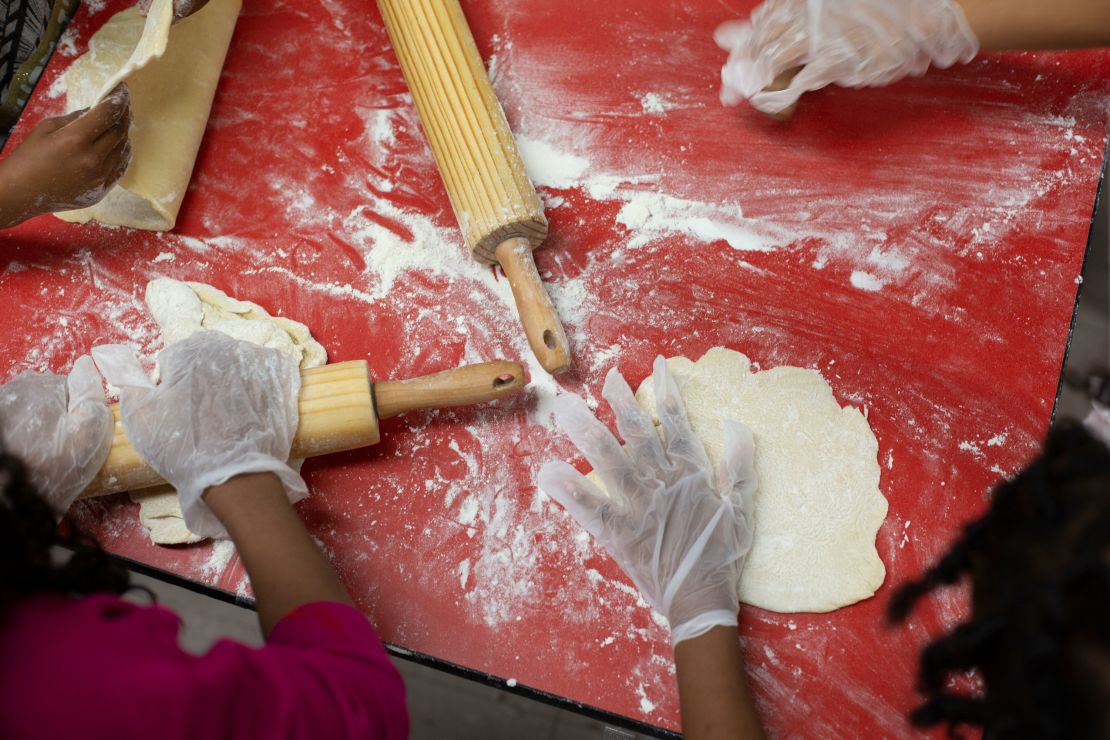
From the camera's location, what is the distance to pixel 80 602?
2.84 feet

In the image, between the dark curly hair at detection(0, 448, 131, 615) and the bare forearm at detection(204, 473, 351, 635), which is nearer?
the dark curly hair at detection(0, 448, 131, 615)

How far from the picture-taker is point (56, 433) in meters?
1.30

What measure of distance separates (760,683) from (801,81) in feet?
3.94

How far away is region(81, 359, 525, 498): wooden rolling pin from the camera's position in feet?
4.46

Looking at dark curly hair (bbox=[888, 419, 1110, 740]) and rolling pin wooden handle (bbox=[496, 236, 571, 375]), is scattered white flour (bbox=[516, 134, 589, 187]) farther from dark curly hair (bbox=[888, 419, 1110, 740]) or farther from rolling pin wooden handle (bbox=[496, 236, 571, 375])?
dark curly hair (bbox=[888, 419, 1110, 740])

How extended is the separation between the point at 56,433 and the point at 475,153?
2.96 ft

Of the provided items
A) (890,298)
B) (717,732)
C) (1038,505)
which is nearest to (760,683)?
(717,732)

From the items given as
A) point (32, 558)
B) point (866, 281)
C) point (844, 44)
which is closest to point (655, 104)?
point (844, 44)

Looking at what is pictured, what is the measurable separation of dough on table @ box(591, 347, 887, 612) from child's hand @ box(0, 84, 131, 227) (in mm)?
1109

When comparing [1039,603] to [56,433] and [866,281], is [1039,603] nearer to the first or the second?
[866,281]

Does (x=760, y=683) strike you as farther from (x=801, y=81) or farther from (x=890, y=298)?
(x=801, y=81)

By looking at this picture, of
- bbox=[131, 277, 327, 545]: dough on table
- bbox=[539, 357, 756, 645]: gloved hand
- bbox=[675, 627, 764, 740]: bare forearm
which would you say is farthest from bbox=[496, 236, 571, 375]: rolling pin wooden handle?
bbox=[675, 627, 764, 740]: bare forearm

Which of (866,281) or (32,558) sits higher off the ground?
(32,558)

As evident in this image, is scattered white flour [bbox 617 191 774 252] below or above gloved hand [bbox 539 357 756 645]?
above
